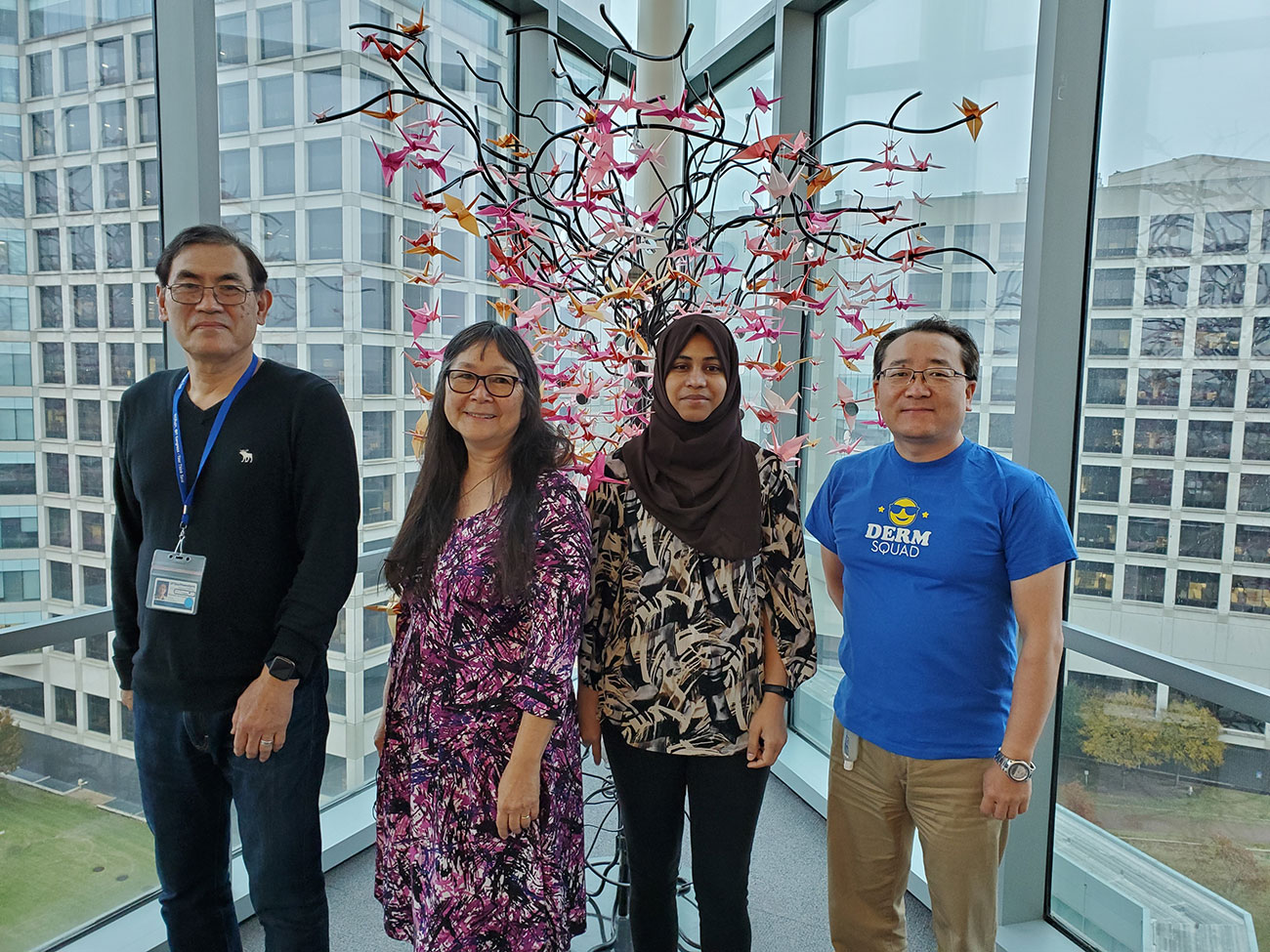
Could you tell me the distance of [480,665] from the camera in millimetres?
1450

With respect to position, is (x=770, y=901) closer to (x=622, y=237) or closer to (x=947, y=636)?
(x=947, y=636)

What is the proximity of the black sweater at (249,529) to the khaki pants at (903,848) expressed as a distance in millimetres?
1111

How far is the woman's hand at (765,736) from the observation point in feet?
5.00

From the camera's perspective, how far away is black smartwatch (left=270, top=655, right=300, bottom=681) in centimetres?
148

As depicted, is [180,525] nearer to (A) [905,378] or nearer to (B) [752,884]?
(A) [905,378]

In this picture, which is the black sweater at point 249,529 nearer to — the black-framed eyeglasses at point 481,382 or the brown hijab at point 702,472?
the black-framed eyeglasses at point 481,382

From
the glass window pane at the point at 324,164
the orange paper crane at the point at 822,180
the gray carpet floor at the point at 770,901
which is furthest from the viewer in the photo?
the glass window pane at the point at 324,164

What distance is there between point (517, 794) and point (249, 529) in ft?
2.28

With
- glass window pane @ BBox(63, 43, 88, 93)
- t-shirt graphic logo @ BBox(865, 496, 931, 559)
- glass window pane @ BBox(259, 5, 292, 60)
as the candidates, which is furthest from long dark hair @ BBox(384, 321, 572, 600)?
glass window pane @ BBox(259, 5, 292, 60)

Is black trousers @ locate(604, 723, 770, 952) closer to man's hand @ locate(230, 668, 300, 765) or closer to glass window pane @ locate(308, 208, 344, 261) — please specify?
man's hand @ locate(230, 668, 300, 765)

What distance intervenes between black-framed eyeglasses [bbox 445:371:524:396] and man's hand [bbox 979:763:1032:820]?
1133 mm

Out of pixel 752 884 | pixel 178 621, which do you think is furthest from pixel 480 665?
pixel 752 884

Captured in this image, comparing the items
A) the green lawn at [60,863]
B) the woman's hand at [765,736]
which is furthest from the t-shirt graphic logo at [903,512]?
the green lawn at [60,863]

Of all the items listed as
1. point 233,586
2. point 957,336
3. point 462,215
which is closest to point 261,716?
point 233,586
